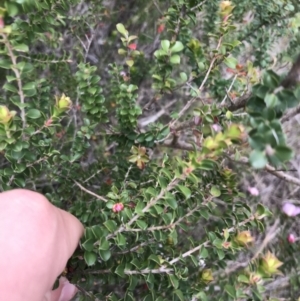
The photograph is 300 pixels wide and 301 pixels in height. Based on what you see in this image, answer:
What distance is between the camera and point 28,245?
0.67 meters

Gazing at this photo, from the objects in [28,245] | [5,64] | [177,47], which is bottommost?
[28,245]

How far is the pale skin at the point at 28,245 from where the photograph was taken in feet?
2.08

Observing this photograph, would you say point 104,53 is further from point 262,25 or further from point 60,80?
point 262,25

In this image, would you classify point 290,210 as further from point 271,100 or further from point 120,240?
point 271,100

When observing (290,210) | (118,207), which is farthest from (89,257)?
(290,210)

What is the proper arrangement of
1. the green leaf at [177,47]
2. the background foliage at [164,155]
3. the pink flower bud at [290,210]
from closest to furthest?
the background foliage at [164,155]
the green leaf at [177,47]
the pink flower bud at [290,210]

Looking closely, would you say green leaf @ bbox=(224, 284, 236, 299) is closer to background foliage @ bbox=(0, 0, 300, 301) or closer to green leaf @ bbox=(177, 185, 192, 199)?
background foliage @ bbox=(0, 0, 300, 301)

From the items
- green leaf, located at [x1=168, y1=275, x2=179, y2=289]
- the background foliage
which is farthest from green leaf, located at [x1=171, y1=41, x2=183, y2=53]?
green leaf, located at [x1=168, y1=275, x2=179, y2=289]

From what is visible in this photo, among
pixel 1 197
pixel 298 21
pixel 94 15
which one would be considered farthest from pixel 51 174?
pixel 298 21

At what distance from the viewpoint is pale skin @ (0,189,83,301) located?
63 centimetres

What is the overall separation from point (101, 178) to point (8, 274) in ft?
2.89

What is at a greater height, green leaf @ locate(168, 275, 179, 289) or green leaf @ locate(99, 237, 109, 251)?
green leaf @ locate(99, 237, 109, 251)

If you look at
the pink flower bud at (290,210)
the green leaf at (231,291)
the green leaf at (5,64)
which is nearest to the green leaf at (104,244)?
the green leaf at (231,291)

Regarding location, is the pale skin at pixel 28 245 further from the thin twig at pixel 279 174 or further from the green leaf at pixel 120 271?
the thin twig at pixel 279 174
